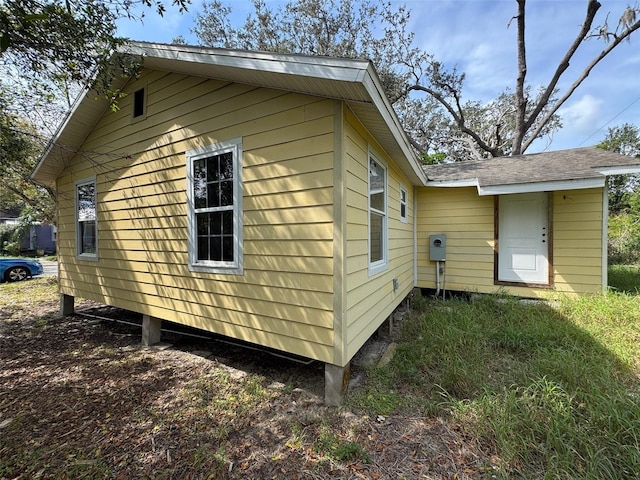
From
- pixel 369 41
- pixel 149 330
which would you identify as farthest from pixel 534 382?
pixel 369 41

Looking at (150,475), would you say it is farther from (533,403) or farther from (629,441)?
(629,441)

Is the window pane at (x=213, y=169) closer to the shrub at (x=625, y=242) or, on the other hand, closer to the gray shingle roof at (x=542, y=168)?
the gray shingle roof at (x=542, y=168)

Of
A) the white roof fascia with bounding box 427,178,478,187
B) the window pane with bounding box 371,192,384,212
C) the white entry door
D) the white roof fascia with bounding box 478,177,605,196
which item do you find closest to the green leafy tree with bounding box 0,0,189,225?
the window pane with bounding box 371,192,384,212

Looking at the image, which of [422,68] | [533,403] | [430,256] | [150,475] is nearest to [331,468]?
[150,475]

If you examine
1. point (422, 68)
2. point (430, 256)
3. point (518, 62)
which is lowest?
point (430, 256)

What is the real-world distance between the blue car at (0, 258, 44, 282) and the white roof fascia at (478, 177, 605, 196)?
47.6 feet

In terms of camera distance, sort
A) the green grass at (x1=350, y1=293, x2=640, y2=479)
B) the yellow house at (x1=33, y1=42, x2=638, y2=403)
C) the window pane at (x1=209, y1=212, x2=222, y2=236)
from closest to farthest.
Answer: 1. the green grass at (x1=350, y1=293, x2=640, y2=479)
2. the yellow house at (x1=33, y1=42, x2=638, y2=403)
3. the window pane at (x1=209, y1=212, x2=222, y2=236)

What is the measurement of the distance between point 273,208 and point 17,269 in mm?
12318

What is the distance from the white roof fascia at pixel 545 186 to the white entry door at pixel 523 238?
737 millimetres

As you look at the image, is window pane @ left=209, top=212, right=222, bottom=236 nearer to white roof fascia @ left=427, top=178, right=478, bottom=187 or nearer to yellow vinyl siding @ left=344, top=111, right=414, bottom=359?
yellow vinyl siding @ left=344, top=111, right=414, bottom=359

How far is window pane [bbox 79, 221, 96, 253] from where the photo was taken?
5246mm

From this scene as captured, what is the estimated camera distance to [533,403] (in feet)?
7.79

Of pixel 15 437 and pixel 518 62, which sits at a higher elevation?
pixel 518 62

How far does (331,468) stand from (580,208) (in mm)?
6207
